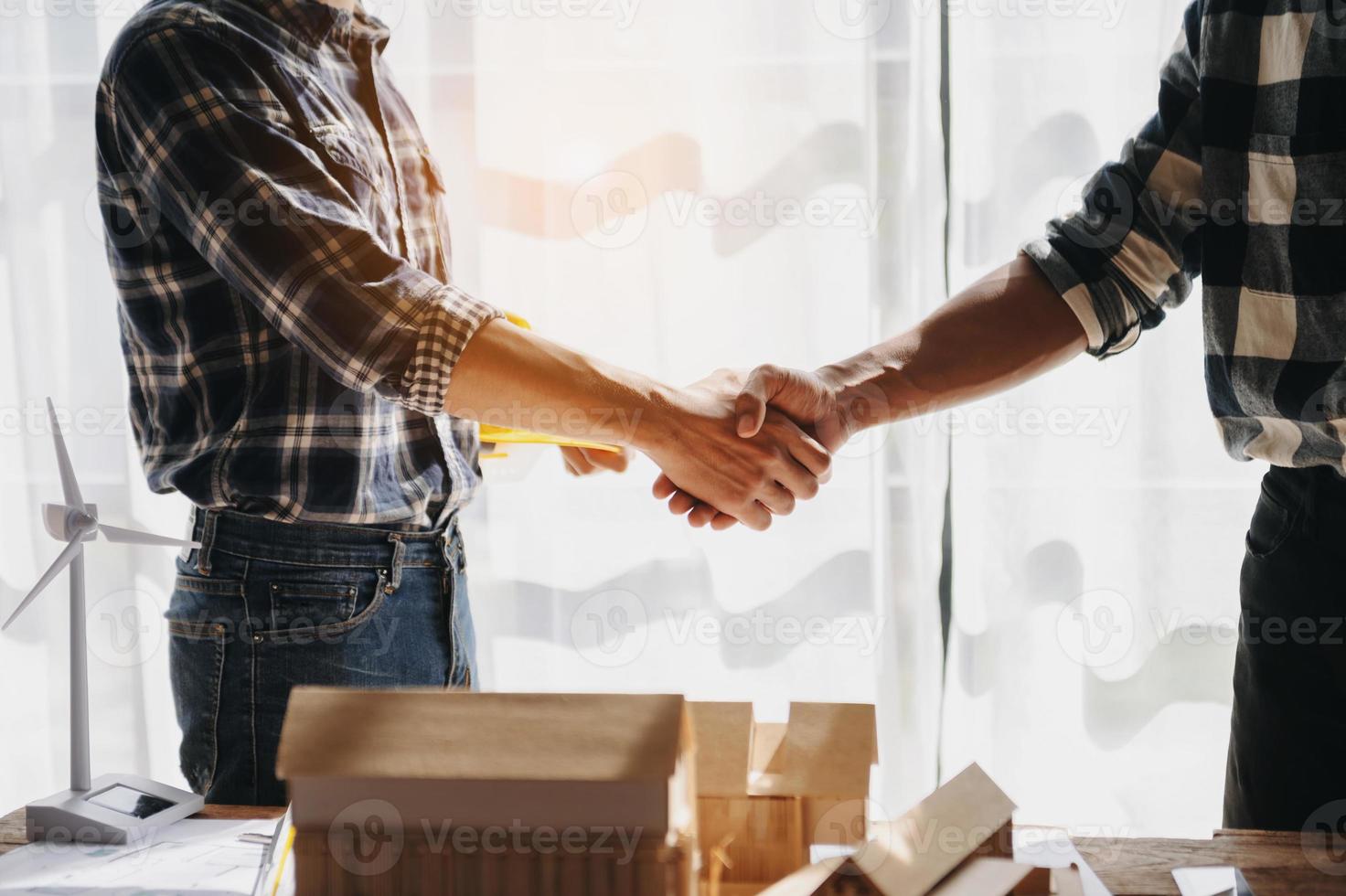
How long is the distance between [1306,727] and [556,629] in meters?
1.41

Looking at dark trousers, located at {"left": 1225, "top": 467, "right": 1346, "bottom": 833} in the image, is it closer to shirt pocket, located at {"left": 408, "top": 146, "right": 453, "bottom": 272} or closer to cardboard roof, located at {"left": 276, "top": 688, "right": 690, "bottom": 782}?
cardboard roof, located at {"left": 276, "top": 688, "right": 690, "bottom": 782}

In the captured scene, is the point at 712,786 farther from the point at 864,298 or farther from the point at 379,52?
the point at 864,298

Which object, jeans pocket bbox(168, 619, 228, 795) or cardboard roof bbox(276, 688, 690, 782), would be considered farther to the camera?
jeans pocket bbox(168, 619, 228, 795)

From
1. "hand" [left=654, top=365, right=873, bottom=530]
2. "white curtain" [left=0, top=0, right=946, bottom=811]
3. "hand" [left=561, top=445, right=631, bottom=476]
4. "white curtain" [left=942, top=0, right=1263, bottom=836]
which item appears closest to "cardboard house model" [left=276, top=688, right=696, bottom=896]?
"hand" [left=654, top=365, right=873, bottom=530]

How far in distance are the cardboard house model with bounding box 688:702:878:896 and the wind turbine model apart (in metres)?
0.56

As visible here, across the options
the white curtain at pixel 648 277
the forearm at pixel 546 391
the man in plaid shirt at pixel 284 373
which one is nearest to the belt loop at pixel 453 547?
the man in plaid shirt at pixel 284 373

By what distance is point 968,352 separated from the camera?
1.54m

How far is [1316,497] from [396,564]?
3.63ft

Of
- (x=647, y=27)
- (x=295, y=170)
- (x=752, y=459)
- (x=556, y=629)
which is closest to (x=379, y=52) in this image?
(x=295, y=170)

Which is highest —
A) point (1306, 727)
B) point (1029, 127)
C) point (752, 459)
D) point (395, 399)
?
point (1029, 127)

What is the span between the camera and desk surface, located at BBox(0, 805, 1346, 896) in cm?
83

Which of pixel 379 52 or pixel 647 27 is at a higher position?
pixel 647 27

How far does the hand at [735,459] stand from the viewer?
1545 mm

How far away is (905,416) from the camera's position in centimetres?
159
